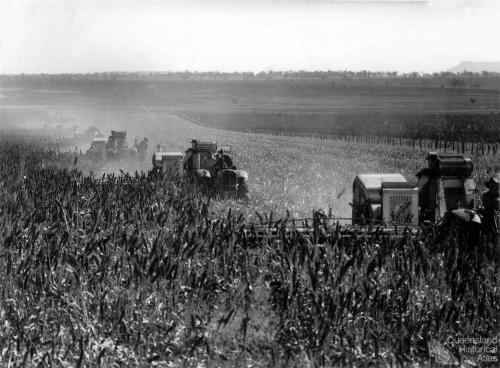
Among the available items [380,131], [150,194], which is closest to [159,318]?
[150,194]

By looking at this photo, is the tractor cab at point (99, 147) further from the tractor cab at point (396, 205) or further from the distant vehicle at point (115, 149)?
the tractor cab at point (396, 205)

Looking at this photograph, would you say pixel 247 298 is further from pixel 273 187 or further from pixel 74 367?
pixel 273 187

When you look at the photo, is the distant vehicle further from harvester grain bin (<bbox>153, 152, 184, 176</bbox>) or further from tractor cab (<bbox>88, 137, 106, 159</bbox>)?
harvester grain bin (<bbox>153, 152, 184, 176</bbox>)

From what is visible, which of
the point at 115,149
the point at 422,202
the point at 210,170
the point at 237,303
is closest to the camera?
the point at 237,303

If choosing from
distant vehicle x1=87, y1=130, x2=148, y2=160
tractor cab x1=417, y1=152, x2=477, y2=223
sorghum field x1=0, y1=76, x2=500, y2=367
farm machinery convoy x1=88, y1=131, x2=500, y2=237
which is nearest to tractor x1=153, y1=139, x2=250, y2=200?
farm machinery convoy x1=88, y1=131, x2=500, y2=237

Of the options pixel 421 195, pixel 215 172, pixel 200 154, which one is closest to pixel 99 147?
pixel 200 154

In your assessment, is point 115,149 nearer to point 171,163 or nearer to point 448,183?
point 171,163
